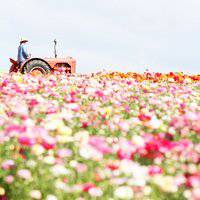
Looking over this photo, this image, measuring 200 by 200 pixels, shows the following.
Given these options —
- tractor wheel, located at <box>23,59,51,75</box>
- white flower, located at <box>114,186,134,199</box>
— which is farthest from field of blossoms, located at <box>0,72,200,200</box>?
tractor wheel, located at <box>23,59,51,75</box>

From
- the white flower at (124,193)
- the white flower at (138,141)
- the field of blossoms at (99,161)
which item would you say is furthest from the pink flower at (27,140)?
the white flower at (124,193)

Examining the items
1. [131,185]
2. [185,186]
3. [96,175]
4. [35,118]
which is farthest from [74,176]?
[35,118]

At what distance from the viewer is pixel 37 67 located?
18.7 metres

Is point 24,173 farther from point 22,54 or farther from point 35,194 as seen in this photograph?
point 22,54

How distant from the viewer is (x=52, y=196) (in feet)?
12.4

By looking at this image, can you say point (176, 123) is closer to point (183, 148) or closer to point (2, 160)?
point (183, 148)

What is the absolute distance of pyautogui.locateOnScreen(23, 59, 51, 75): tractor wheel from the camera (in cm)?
1850

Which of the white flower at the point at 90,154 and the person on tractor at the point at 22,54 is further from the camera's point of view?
the person on tractor at the point at 22,54

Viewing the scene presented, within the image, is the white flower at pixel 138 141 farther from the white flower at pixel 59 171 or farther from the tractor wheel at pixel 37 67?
the tractor wheel at pixel 37 67

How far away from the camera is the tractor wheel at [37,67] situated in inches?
728

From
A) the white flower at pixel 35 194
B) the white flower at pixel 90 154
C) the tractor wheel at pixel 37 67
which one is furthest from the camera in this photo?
the tractor wheel at pixel 37 67

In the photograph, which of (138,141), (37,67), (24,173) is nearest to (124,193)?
(24,173)

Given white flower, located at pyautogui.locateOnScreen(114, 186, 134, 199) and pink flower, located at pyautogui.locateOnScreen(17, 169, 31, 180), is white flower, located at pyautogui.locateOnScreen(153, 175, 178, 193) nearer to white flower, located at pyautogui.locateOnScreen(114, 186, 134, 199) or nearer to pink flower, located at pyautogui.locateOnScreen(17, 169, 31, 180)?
white flower, located at pyautogui.locateOnScreen(114, 186, 134, 199)

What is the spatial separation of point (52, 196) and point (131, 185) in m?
0.59
